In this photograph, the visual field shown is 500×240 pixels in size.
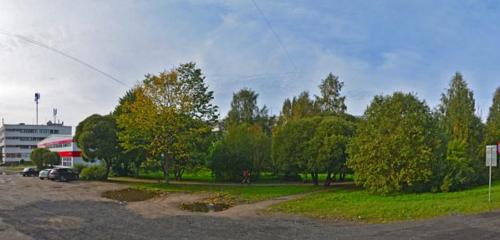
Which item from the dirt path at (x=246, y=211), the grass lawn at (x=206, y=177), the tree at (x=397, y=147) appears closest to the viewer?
the dirt path at (x=246, y=211)

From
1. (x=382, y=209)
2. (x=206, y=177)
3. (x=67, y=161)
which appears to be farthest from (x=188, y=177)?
(x=382, y=209)

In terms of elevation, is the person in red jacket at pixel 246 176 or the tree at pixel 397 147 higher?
the tree at pixel 397 147

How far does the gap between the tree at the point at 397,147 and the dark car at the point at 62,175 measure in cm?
3276

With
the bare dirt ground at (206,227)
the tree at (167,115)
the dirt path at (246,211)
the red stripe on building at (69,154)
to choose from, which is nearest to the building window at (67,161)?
the red stripe on building at (69,154)

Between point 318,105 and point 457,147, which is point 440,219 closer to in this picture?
point 457,147

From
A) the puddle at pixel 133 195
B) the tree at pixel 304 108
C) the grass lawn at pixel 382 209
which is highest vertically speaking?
the tree at pixel 304 108

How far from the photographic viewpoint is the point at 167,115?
39.2m

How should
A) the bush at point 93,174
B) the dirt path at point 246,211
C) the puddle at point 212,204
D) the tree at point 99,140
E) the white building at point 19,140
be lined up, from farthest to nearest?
the white building at point 19,140 < the bush at point 93,174 < the tree at point 99,140 < the puddle at point 212,204 < the dirt path at point 246,211

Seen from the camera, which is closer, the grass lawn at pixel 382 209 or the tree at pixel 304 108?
the grass lawn at pixel 382 209

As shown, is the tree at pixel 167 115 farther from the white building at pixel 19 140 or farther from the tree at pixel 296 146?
the white building at pixel 19 140

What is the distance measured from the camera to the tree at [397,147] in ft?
92.2

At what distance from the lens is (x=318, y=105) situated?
6275 centimetres

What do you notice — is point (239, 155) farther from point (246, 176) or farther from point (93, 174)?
point (93, 174)

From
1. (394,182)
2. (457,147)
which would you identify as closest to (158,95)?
(394,182)
